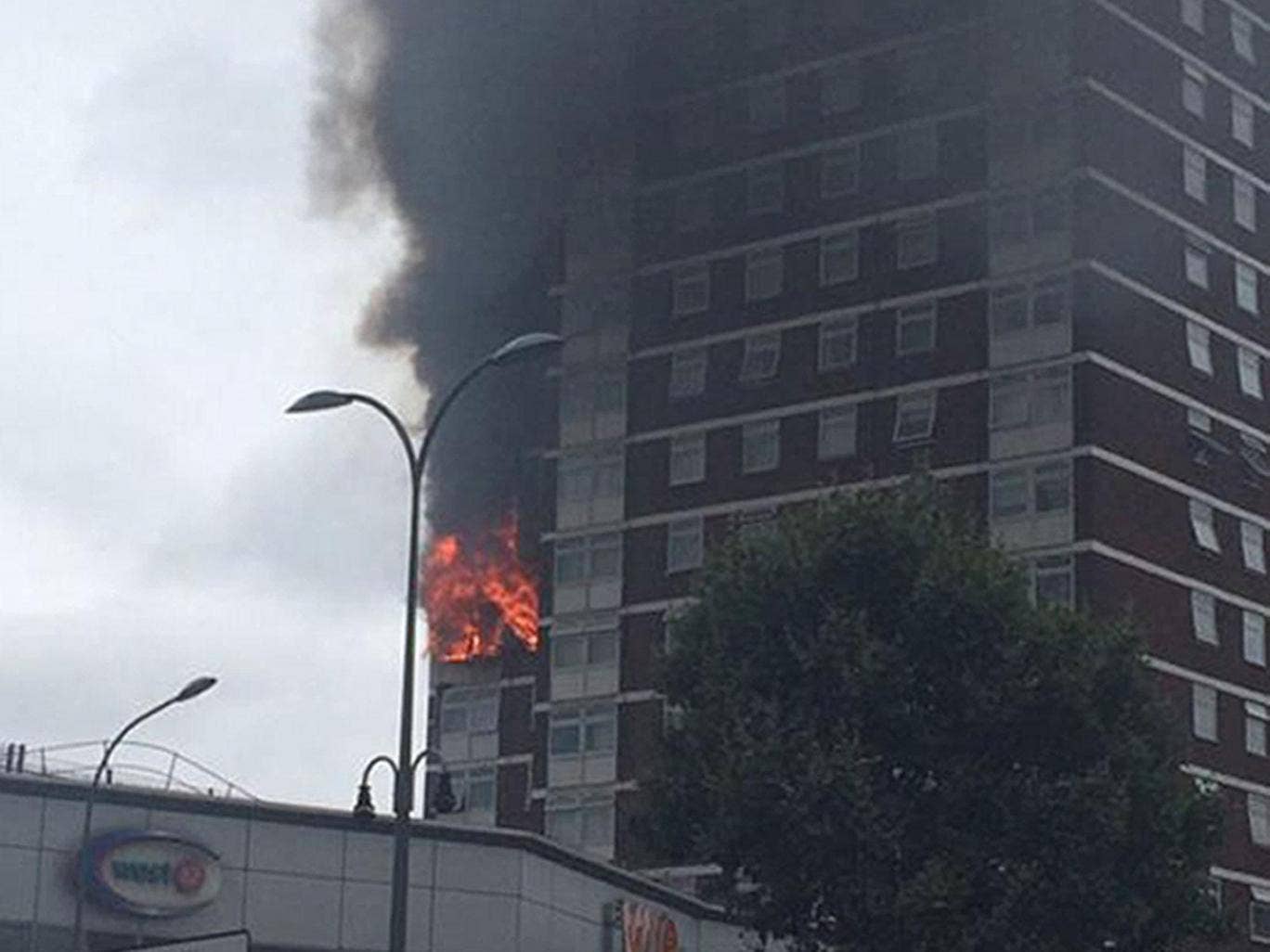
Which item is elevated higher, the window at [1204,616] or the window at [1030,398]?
the window at [1030,398]

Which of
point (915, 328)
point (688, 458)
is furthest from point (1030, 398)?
point (688, 458)

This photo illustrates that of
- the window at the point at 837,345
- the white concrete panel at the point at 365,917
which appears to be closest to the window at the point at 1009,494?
the window at the point at 837,345

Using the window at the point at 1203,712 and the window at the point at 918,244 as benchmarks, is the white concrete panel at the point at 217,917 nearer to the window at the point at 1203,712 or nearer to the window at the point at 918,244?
the window at the point at 1203,712

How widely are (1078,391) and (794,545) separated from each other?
3543 centimetres

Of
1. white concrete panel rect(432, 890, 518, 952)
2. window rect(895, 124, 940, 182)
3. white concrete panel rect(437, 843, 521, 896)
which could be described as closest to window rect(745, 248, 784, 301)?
window rect(895, 124, 940, 182)

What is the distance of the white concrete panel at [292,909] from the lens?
50688mm

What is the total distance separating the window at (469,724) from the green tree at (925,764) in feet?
152

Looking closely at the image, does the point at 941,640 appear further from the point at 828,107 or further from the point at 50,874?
the point at 828,107

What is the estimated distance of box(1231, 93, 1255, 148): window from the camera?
94.4 m

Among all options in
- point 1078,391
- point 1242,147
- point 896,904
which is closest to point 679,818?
point 896,904

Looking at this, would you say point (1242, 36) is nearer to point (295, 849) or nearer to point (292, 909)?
point (295, 849)

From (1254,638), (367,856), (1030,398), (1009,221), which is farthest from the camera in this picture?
(1254,638)

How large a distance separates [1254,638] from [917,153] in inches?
703

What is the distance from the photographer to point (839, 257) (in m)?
92.6
